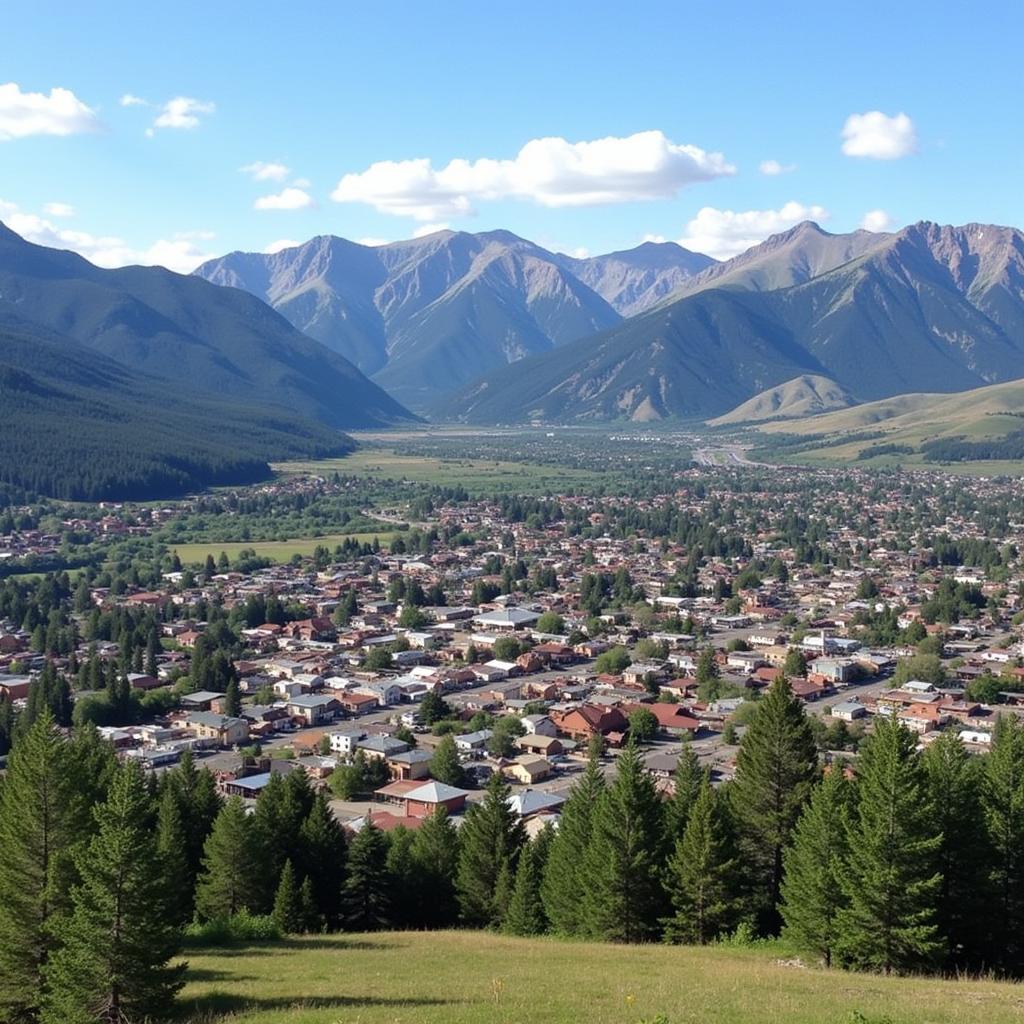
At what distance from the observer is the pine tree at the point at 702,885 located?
24875mm

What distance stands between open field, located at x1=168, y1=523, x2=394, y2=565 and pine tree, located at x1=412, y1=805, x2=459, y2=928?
88.0 m

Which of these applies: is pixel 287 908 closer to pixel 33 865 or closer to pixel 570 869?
pixel 570 869

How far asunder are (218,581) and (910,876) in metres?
89.4

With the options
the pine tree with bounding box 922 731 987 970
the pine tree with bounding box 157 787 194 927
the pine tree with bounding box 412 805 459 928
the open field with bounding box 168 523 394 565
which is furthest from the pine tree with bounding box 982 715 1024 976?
the open field with bounding box 168 523 394 565

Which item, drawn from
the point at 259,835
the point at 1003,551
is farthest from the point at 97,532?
the point at 259,835

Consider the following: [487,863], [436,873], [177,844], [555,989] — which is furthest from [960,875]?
[177,844]

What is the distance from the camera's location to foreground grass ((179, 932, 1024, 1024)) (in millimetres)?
15516

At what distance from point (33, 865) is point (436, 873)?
1538 centimetres

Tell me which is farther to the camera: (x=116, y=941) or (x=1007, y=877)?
(x=1007, y=877)

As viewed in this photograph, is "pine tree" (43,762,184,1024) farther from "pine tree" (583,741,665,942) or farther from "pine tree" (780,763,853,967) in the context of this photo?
"pine tree" (780,763,853,967)

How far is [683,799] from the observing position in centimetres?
2989

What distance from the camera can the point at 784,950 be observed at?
23.1 meters

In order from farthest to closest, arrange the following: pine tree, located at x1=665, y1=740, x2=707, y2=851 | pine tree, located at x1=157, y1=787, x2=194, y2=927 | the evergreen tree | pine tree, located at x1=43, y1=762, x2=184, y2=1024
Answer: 1. the evergreen tree
2. pine tree, located at x1=665, y1=740, x2=707, y2=851
3. pine tree, located at x1=157, y1=787, x2=194, y2=927
4. pine tree, located at x1=43, y1=762, x2=184, y2=1024

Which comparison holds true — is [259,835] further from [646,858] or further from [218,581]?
[218,581]
